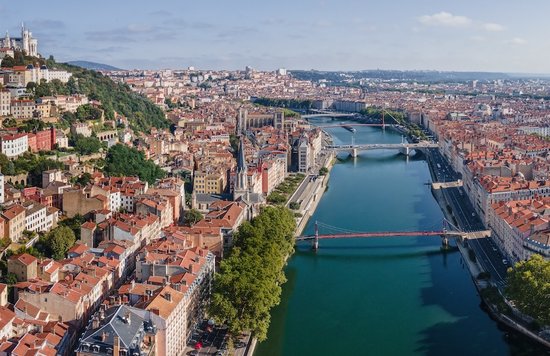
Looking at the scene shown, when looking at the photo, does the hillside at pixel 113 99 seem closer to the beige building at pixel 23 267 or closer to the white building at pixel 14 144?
the white building at pixel 14 144

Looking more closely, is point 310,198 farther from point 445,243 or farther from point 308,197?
point 445,243

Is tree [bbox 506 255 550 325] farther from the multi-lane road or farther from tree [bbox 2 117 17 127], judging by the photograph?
tree [bbox 2 117 17 127]

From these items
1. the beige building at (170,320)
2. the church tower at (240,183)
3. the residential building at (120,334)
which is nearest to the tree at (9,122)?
the church tower at (240,183)

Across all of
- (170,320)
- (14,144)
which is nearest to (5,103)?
(14,144)

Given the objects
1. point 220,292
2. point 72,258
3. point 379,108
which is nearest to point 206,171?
point 72,258

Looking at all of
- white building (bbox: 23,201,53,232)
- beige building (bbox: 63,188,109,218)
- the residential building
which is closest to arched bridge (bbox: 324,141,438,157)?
beige building (bbox: 63,188,109,218)

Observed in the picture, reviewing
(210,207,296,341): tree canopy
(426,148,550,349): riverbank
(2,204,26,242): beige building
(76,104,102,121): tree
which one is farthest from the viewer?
(76,104,102,121): tree

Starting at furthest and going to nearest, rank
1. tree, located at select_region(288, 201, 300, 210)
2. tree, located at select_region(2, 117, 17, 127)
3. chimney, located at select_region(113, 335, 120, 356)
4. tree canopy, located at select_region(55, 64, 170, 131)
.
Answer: tree canopy, located at select_region(55, 64, 170, 131), tree, located at select_region(288, 201, 300, 210), tree, located at select_region(2, 117, 17, 127), chimney, located at select_region(113, 335, 120, 356)
